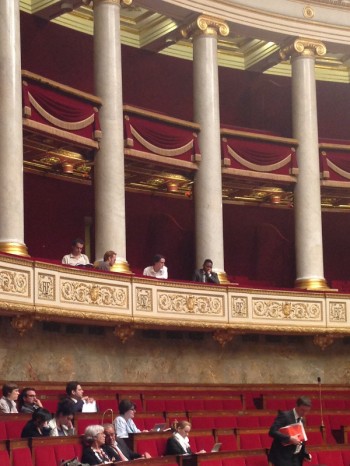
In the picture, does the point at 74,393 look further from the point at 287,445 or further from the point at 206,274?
the point at 206,274

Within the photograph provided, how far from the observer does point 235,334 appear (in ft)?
52.5

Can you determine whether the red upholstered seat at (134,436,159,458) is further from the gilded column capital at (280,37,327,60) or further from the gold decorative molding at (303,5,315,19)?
the gold decorative molding at (303,5,315,19)

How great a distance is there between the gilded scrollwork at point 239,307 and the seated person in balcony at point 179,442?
5.71 m

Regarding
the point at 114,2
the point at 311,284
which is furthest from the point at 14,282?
the point at 311,284

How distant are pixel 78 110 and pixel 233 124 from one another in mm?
5312

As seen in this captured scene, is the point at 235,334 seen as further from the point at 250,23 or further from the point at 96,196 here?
the point at 250,23

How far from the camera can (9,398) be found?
9531 mm

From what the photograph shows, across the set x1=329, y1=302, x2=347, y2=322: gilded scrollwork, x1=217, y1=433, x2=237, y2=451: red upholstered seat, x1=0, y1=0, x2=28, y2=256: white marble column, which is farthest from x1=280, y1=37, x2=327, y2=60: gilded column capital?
x1=217, y1=433, x2=237, y2=451: red upholstered seat

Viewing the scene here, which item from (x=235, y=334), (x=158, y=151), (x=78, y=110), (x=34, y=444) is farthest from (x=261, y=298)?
(x=34, y=444)

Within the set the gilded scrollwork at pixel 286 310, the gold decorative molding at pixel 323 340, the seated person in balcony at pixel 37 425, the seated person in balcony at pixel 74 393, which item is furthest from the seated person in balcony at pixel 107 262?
the seated person in balcony at pixel 37 425

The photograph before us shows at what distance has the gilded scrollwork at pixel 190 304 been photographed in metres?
14.8

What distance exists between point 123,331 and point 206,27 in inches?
211

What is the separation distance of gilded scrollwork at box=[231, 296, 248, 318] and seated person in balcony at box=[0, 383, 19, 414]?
635cm

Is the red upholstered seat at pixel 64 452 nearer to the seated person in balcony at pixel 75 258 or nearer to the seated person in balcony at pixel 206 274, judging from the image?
the seated person in balcony at pixel 75 258
